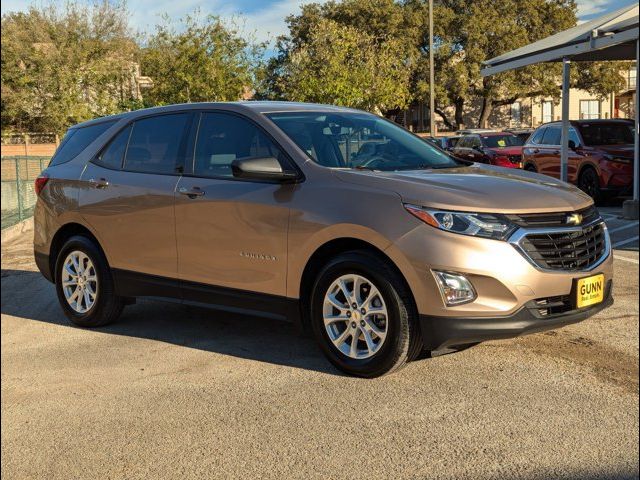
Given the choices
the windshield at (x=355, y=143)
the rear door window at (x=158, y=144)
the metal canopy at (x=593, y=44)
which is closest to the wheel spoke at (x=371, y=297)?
the windshield at (x=355, y=143)

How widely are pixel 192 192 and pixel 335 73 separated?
76.6ft

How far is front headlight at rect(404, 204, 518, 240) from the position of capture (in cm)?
439

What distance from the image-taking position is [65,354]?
5641 mm

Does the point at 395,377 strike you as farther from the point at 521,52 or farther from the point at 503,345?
the point at 521,52

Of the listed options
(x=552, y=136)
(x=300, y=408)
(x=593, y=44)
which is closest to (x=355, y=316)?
(x=300, y=408)

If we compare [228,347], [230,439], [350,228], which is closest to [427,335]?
[350,228]

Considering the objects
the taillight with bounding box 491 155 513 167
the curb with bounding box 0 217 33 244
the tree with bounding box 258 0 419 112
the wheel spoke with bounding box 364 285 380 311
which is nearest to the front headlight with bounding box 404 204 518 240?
the wheel spoke with bounding box 364 285 380 311

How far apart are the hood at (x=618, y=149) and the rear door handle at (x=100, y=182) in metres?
10.8

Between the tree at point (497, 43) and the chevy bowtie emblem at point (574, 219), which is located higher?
the tree at point (497, 43)

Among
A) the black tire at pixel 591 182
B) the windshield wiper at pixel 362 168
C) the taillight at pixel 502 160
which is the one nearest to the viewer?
the windshield wiper at pixel 362 168

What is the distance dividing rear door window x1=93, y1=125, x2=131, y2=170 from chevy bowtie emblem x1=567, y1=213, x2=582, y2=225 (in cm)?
348

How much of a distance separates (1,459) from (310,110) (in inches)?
125

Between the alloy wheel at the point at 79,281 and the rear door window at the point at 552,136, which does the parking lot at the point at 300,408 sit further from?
the rear door window at the point at 552,136

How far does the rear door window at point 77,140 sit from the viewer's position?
669 cm
